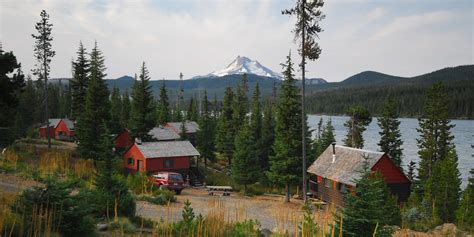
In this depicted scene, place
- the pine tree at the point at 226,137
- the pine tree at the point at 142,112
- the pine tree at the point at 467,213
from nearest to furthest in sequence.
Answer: the pine tree at the point at 467,213 < the pine tree at the point at 142,112 < the pine tree at the point at 226,137

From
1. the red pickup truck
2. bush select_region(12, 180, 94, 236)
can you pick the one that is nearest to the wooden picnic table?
the red pickup truck

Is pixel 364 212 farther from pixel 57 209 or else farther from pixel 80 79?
pixel 80 79

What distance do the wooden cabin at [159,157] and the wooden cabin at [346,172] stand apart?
14894 millimetres

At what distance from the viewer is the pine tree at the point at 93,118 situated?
38844mm

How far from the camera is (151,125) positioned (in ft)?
153

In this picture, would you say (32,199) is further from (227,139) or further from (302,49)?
(227,139)

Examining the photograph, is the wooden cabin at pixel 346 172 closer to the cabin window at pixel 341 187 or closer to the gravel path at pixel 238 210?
the cabin window at pixel 341 187

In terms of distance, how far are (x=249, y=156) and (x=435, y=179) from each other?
18.5 m

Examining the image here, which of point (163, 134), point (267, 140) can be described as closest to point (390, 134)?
point (267, 140)

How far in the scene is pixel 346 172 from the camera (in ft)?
98.9

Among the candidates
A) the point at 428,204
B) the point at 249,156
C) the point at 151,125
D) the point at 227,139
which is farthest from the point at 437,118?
the point at 151,125

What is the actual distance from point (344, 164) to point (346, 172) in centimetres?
136

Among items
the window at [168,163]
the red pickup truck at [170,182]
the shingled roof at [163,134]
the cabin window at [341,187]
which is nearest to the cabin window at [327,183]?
the cabin window at [341,187]

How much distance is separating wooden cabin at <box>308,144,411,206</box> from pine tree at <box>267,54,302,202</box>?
8.98ft
